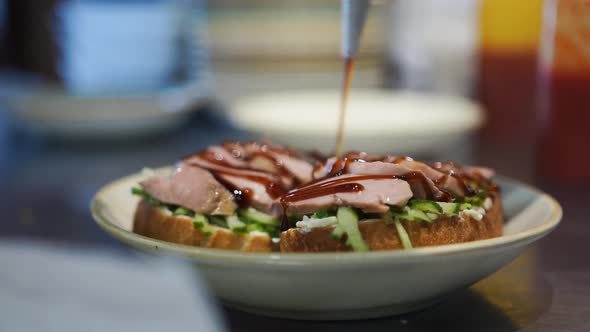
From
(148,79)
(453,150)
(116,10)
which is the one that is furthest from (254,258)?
(116,10)

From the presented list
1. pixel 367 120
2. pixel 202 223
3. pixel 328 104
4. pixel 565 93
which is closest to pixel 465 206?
pixel 202 223

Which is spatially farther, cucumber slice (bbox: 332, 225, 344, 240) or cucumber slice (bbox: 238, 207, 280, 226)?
cucumber slice (bbox: 238, 207, 280, 226)

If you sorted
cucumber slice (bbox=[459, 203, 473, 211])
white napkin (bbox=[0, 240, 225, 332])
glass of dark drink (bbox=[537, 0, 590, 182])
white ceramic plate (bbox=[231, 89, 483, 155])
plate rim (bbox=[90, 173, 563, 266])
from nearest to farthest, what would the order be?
plate rim (bbox=[90, 173, 563, 266]), white napkin (bbox=[0, 240, 225, 332]), cucumber slice (bbox=[459, 203, 473, 211]), glass of dark drink (bbox=[537, 0, 590, 182]), white ceramic plate (bbox=[231, 89, 483, 155])

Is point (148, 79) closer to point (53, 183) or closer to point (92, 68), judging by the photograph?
point (92, 68)

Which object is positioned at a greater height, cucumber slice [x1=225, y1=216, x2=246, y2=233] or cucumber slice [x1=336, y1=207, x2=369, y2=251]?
cucumber slice [x1=336, y1=207, x2=369, y2=251]

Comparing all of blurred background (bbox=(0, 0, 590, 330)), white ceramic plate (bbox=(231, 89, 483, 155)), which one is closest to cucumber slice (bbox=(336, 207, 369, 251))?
blurred background (bbox=(0, 0, 590, 330))

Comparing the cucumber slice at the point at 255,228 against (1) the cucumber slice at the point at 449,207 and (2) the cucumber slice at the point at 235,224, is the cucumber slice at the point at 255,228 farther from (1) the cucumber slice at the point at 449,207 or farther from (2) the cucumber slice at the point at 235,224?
(1) the cucumber slice at the point at 449,207

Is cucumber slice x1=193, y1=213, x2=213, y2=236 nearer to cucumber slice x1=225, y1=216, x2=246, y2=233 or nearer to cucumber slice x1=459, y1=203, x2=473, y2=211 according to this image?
cucumber slice x1=225, y1=216, x2=246, y2=233
